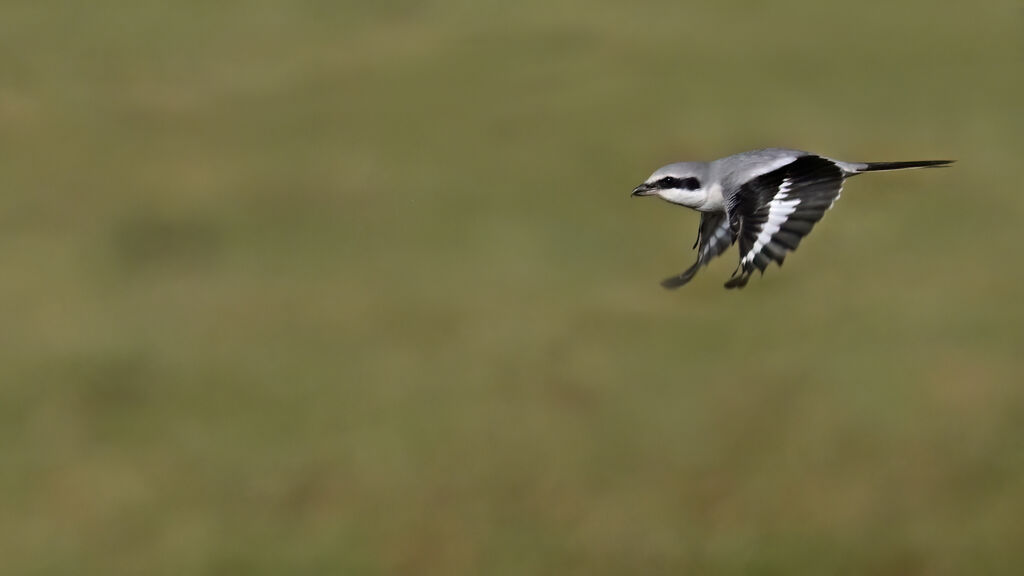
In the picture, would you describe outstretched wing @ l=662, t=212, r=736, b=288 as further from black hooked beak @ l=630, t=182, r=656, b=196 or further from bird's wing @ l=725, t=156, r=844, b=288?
bird's wing @ l=725, t=156, r=844, b=288

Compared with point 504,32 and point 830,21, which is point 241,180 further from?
point 830,21

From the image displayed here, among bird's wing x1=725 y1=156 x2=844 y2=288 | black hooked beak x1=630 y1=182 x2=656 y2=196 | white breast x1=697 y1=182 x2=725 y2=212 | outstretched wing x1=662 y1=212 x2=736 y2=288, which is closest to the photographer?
bird's wing x1=725 y1=156 x2=844 y2=288

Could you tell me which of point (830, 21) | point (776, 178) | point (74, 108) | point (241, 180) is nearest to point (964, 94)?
point (830, 21)

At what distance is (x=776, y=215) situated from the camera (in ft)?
19.7

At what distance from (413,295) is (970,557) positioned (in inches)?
271

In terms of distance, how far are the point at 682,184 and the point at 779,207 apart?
61 cm

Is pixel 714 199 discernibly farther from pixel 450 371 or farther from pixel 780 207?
pixel 450 371

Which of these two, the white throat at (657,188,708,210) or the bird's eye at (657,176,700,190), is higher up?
the bird's eye at (657,176,700,190)

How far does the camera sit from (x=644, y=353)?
15141 mm

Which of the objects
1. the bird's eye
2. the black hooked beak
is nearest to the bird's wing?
the bird's eye

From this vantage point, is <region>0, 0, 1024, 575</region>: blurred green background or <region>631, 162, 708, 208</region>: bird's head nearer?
<region>631, 162, 708, 208</region>: bird's head

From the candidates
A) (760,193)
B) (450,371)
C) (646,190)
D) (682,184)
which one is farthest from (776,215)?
(450,371)

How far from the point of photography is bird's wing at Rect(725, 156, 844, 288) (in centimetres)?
581

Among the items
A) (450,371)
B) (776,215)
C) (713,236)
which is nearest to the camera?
(776,215)
